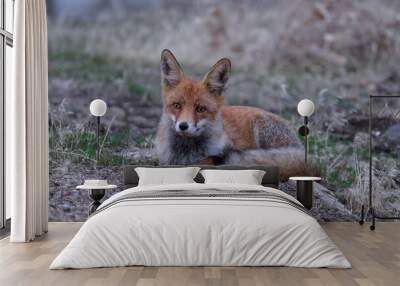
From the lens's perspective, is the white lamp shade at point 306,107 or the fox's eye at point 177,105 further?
the fox's eye at point 177,105

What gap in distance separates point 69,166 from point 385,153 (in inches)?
165

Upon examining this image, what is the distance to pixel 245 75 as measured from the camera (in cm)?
755

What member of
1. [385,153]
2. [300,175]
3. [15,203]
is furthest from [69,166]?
[385,153]

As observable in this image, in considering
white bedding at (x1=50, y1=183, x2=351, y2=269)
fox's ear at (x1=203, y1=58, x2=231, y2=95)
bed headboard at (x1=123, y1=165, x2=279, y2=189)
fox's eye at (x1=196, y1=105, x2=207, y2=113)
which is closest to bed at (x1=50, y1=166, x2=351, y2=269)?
white bedding at (x1=50, y1=183, x2=351, y2=269)

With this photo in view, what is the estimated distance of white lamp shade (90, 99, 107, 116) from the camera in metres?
7.18

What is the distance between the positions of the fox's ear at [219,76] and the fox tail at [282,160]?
0.90 metres

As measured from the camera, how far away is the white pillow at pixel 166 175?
6770 mm

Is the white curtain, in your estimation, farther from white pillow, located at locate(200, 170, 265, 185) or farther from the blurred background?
white pillow, located at locate(200, 170, 265, 185)

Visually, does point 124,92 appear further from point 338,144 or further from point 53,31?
point 338,144

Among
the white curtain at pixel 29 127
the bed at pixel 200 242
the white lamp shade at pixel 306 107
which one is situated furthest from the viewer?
the white lamp shade at pixel 306 107

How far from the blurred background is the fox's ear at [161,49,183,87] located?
92 mm

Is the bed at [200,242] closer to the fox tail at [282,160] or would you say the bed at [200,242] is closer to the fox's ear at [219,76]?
the fox tail at [282,160]

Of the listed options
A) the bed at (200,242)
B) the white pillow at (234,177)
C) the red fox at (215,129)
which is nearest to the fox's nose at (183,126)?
the red fox at (215,129)

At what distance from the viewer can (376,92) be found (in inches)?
297
